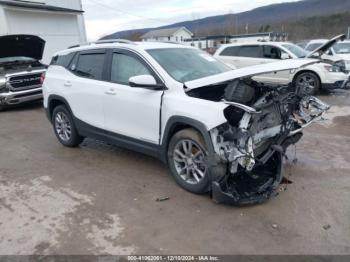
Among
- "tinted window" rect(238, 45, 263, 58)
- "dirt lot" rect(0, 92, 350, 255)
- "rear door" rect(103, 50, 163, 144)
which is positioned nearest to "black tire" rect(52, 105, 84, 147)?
"dirt lot" rect(0, 92, 350, 255)

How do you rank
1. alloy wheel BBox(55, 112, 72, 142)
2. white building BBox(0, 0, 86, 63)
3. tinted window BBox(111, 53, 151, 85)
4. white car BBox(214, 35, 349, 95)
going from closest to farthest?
tinted window BBox(111, 53, 151, 85), alloy wheel BBox(55, 112, 72, 142), white car BBox(214, 35, 349, 95), white building BBox(0, 0, 86, 63)

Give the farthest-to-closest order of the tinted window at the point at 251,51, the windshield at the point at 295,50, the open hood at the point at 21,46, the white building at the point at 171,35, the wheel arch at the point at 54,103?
the white building at the point at 171,35 < the tinted window at the point at 251,51 < the windshield at the point at 295,50 < the open hood at the point at 21,46 < the wheel arch at the point at 54,103

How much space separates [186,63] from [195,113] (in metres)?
1.22

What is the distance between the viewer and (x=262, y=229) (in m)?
3.49

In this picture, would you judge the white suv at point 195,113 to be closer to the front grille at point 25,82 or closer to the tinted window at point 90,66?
the tinted window at point 90,66

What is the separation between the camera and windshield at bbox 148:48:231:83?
14.9 ft

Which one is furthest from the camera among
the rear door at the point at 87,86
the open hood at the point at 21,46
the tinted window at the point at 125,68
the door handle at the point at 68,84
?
the open hood at the point at 21,46

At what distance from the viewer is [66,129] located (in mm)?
6266

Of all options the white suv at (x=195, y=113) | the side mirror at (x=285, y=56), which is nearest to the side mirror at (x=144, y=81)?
the white suv at (x=195, y=113)

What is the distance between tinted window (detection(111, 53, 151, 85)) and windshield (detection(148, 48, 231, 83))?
0.23m

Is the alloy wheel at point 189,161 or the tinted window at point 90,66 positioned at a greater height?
the tinted window at point 90,66

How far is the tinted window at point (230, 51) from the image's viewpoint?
12.3 m

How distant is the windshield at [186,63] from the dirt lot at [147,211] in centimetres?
145

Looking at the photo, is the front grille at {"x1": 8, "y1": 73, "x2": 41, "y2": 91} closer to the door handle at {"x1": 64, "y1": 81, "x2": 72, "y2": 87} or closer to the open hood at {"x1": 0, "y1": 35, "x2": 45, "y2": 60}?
the open hood at {"x1": 0, "y1": 35, "x2": 45, "y2": 60}
